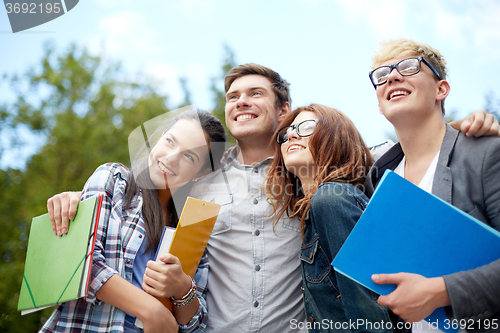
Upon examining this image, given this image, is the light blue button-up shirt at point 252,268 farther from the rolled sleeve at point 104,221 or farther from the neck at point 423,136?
the neck at point 423,136

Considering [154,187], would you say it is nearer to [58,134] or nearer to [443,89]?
[443,89]

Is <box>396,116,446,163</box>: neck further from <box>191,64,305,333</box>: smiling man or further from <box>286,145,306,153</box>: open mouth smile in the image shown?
<box>191,64,305,333</box>: smiling man

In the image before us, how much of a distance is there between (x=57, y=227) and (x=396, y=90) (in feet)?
7.00

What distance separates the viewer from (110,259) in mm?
2141

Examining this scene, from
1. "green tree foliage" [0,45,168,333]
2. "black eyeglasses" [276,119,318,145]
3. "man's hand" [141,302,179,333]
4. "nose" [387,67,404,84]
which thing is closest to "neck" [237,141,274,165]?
"black eyeglasses" [276,119,318,145]

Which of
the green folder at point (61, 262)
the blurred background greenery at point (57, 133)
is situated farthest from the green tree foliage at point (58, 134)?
the green folder at point (61, 262)

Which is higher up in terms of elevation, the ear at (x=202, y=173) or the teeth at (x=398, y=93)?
the teeth at (x=398, y=93)

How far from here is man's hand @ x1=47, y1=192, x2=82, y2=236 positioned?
2.06 metres

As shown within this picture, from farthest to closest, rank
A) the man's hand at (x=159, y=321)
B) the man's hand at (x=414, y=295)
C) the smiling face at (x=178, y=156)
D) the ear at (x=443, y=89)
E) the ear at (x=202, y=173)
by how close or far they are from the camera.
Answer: the ear at (x=202, y=173) < the smiling face at (x=178, y=156) < the ear at (x=443, y=89) < the man's hand at (x=159, y=321) < the man's hand at (x=414, y=295)

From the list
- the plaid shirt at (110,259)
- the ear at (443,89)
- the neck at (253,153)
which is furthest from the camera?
the neck at (253,153)

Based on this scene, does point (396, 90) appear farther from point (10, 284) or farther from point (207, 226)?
point (10, 284)

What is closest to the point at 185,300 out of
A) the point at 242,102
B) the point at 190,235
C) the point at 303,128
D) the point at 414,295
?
the point at 190,235

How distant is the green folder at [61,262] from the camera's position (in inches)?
74.0

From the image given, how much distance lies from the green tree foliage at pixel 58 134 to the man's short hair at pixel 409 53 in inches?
433
